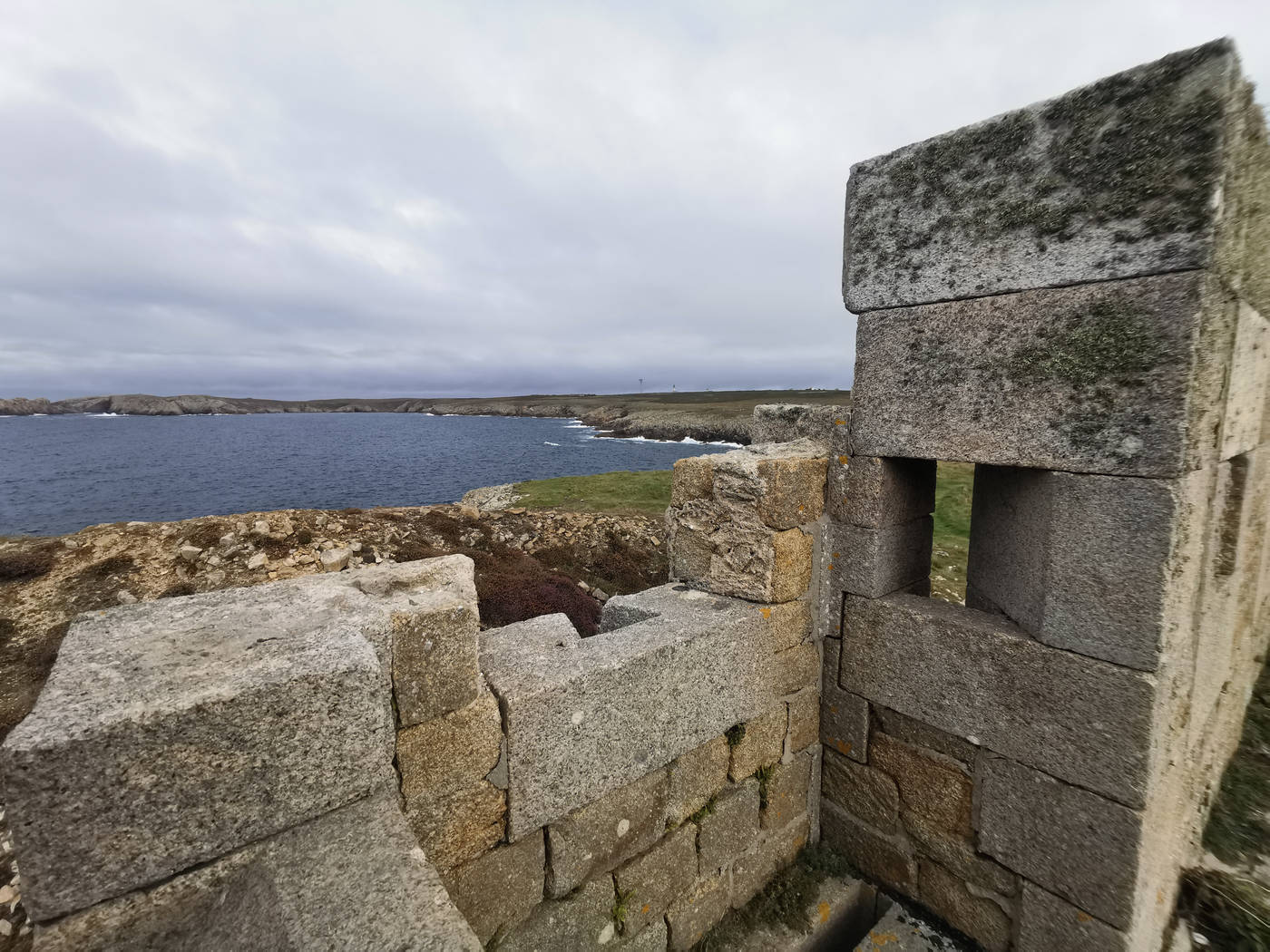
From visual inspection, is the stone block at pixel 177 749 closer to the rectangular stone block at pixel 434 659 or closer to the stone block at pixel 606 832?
the rectangular stone block at pixel 434 659

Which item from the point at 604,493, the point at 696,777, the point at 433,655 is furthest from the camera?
the point at 604,493

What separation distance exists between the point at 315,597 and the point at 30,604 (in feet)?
34.9

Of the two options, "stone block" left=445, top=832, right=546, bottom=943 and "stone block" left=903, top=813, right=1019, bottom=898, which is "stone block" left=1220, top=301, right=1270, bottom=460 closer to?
"stone block" left=903, top=813, right=1019, bottom=898

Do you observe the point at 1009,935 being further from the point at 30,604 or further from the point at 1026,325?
the point at 30,604

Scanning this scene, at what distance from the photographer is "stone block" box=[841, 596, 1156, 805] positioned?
8.59 ft

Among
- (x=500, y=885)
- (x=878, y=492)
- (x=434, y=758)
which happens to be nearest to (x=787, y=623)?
(x=878, y=492)

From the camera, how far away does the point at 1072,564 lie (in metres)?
2.70

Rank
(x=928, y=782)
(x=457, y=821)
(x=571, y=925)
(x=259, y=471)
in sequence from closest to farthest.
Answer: (x=457, y=821), (x=571, y=925), (x=928, y=782), (x=259, y=471)

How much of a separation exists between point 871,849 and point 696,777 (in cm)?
143

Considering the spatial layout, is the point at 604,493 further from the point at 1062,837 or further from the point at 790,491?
the point at 1062,837

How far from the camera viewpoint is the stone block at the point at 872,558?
11.5ft

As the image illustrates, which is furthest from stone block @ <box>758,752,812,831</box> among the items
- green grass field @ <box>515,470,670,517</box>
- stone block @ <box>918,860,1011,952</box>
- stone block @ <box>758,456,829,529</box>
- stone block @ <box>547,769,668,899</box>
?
green grass field @ <box>515,470,670,517</box>

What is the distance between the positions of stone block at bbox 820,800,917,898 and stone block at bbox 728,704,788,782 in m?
0.71

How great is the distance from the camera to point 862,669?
362cm
